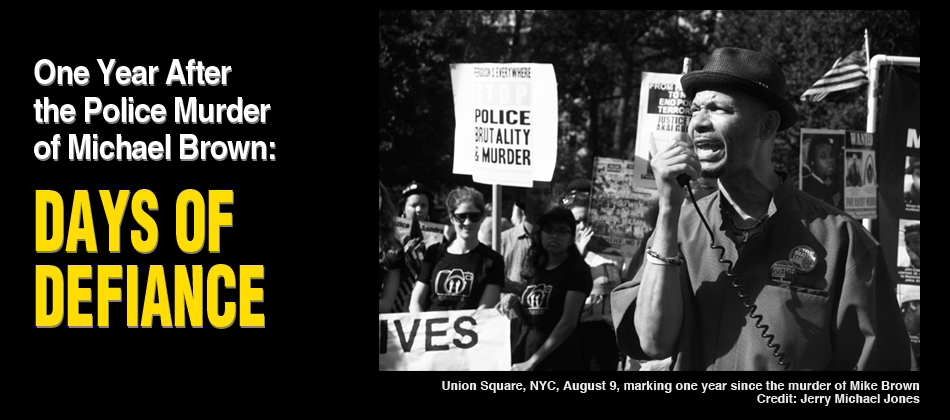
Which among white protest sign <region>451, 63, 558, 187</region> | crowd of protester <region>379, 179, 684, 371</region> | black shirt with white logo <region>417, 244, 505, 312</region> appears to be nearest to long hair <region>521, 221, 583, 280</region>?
crowd of protester <region>379, 179, 684, 371</region>

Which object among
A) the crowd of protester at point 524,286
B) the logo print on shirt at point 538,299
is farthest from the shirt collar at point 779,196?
the logo print on shirt at point 538,299

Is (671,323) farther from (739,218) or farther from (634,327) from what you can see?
(739,218)

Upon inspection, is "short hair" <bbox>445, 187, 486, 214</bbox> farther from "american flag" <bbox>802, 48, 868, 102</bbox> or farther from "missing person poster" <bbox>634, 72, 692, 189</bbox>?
"american flag" <bbox>802, 48, 868, 102</bbox>

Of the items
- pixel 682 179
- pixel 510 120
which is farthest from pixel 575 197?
pixel 682 179

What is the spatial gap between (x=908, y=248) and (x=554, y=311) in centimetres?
360

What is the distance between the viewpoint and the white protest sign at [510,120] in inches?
268

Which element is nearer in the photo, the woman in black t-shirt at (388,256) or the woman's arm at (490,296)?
the woman's arm at (490,296)

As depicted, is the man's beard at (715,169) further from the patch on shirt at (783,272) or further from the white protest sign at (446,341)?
the white protest sign at (446,341)

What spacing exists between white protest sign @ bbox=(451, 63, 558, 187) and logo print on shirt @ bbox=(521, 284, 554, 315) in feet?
2.51

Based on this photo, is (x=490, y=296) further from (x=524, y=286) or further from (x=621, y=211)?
(x=621, y=211)

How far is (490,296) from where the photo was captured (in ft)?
20.7

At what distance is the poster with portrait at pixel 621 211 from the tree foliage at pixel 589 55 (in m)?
5.83

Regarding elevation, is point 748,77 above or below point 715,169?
above

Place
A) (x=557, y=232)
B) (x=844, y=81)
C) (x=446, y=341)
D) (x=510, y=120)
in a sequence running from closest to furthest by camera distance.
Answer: (x=446, y=341), (x=557, y=232), (x=510, y=120), (x=844, y=81)
